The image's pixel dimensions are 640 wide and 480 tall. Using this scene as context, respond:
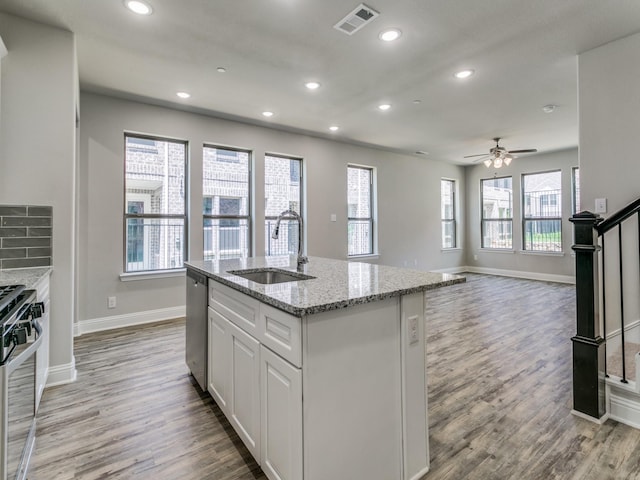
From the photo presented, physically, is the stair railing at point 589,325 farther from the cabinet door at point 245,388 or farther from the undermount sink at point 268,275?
the cabinet door at point 245,388

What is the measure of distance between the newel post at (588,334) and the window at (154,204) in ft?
14.0

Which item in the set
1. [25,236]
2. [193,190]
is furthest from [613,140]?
[25,236]

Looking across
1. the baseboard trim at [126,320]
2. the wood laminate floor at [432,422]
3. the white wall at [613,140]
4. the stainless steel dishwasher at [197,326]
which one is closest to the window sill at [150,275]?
the baseboard trim at [126,320]

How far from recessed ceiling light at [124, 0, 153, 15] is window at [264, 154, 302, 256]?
2841 millimetres

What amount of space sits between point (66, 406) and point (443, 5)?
3.81 meters

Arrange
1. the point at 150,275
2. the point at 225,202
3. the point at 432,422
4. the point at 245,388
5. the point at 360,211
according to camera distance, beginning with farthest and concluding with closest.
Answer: the point at 360,211
the point at 225,202
the point at 150,275
the point at 432,422
the point at 245,388

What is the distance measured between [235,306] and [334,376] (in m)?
0.74

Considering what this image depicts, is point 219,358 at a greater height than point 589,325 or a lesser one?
lesser

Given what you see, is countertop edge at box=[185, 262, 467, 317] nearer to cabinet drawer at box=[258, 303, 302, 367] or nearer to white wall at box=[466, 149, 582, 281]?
cabinet drawer at box=[258, 303, 302, 367]

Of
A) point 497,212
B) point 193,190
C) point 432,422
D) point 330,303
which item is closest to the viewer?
point 330,303

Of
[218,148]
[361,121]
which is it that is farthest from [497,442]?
[218,148]

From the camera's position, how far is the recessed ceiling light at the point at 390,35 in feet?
8.66

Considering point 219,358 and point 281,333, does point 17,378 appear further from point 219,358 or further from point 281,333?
point 281,333

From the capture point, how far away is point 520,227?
7.54m
